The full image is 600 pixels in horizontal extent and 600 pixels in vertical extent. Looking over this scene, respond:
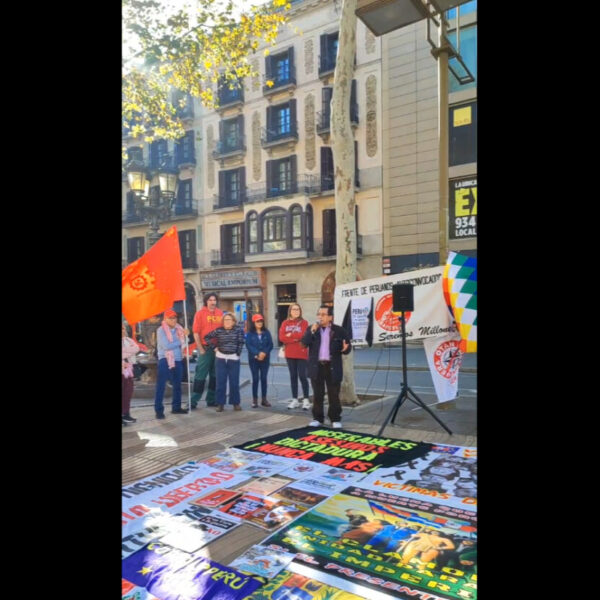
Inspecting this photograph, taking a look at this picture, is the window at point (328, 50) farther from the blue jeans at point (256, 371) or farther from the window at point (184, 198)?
the blue jeans at point (256, 371)

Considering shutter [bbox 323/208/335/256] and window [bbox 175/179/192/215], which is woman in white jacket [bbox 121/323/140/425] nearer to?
shutter [bbox 323/208/335/256]

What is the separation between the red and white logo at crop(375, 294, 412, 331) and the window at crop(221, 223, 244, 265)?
58.9 ft

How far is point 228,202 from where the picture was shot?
24.4 meters

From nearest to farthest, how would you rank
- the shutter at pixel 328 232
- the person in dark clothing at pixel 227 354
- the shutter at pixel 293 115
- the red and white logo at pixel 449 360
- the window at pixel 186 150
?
the red and white logo at pixel 449 360 < the person in dark clothing at pixel 227 354 < the shutter at pixel 328 232 < the shutter at pixel 293 115 < the window at pixel 186 150

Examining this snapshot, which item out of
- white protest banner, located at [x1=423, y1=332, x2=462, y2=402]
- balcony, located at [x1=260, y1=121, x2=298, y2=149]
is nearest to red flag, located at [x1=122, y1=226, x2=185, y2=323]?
white protest banner, located at [x1=423, y1=332, x2=462, y2=402]

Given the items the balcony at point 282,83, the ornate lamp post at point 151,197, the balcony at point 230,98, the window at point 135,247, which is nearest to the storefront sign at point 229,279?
the window at point 135,247

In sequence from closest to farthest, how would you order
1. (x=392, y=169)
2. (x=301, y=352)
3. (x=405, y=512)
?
(x=405, y=512) → (x=301, y=352) → (x=392, y=169)

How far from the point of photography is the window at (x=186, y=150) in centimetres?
2564

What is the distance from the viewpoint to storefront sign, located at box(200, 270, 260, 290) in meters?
22.9

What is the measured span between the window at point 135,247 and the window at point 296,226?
37.0 ft
